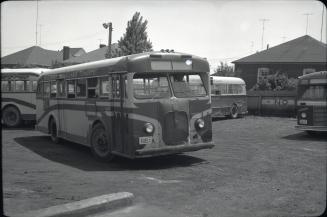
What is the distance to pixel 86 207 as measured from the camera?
5.69 meters

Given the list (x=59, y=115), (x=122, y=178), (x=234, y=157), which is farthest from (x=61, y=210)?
(x=59, y=115)

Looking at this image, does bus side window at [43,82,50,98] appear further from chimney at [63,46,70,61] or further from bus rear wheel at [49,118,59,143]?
chimney at [63,46,70,61]

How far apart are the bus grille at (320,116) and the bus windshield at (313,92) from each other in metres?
0.45

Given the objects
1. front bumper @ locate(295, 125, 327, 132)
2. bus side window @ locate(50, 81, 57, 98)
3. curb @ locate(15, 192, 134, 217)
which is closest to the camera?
curb @ locate(15, 192, 134, 217)

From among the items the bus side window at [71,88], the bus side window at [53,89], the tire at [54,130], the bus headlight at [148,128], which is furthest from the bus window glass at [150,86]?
the tire at [54,130]

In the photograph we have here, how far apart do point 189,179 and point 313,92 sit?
362 inches

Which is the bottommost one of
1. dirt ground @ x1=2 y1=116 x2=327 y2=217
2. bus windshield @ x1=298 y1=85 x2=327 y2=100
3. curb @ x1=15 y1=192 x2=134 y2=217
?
dirt ground @ x1=2 y1=116 x2=327 y2=217

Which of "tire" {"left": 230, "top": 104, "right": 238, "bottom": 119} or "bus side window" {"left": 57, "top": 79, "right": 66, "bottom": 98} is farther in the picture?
"tire" {"left": 230, "top": 104, "right": 238, "bottom": 119}

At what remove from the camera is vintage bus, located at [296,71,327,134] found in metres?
15.0

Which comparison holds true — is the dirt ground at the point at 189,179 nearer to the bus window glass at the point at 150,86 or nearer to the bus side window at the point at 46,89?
the bus window glass at the point at 150,86

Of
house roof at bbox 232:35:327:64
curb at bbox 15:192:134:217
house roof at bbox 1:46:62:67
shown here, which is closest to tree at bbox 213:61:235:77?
house roof at bbox 232:35:327:64

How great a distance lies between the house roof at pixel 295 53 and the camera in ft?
120

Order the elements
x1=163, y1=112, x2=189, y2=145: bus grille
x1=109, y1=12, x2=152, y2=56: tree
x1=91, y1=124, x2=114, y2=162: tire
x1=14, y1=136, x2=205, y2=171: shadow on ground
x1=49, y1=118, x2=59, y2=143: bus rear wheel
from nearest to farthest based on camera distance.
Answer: x1=163, y1=112, x2=189, y2=145: bus grille → x1=14, y1=136, x2=205, y2=171: shadow on ground → x1=91, y1=124, x2=114, y2=162: tire → x1=49, y1=118, x2=59, y2=143: bus rear wheel → x1=109, y1=12, x2=152, y2=56: tree

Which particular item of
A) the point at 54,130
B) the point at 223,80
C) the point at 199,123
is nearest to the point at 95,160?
the point at 199,123
